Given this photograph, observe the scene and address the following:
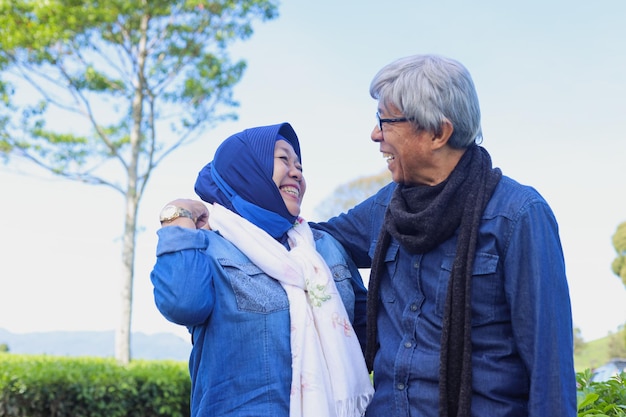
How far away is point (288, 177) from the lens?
2541mm

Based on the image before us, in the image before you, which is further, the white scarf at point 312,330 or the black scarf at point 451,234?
the white scarf at point 312,330

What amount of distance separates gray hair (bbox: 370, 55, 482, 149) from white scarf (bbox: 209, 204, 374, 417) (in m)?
0.58

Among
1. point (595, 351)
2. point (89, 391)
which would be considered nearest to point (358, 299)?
point (89, 391)

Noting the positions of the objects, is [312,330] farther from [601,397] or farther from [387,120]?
[601,397]

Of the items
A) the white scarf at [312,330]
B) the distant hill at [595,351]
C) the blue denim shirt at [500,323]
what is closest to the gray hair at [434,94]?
the blue denim shirt at [500,323]

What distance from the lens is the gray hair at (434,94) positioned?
213cm

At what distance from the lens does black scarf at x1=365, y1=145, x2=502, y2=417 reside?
6.67 ft

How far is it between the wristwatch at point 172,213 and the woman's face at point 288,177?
1.06 ft

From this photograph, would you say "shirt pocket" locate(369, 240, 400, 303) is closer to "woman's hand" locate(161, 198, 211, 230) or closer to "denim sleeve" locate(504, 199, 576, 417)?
"denim sleeve" locate(504, 199, 576, 417)

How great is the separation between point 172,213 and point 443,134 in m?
0.88

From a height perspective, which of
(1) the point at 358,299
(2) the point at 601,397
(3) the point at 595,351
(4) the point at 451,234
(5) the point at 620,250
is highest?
(5) the point at 620,250

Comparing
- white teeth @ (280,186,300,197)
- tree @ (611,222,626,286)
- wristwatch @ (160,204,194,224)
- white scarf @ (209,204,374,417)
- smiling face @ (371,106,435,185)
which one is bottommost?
white scarf @ (209,204,374,417)

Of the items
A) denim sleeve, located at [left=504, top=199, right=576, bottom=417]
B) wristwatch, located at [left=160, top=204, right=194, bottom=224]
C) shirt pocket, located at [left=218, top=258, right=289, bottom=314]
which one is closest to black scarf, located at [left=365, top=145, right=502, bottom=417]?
denim sleeve, located at [left=504, top=199, right=576, bottom=417]

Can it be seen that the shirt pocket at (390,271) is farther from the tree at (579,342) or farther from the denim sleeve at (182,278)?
the tree at (579,342)
